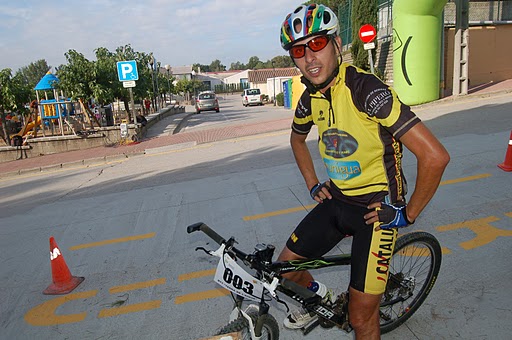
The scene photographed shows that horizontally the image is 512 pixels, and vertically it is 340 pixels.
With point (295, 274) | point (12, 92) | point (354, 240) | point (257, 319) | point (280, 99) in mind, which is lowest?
point (257, 319)

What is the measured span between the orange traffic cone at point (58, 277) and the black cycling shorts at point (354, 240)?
2.82m

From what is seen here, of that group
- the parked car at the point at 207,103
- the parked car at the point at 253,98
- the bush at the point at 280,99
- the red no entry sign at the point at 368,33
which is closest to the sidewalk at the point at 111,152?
the red no entry sign at the point at 368,33

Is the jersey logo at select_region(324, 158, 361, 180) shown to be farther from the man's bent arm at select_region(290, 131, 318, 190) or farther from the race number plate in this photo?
the race number plate

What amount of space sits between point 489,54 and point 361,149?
22940mm

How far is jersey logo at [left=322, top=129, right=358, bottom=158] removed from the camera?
2.32m

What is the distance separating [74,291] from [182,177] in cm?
489

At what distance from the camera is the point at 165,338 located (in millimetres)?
3285

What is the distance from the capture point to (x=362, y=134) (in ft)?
7.38

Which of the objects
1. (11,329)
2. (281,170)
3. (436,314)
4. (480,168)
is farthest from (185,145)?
(436,314)

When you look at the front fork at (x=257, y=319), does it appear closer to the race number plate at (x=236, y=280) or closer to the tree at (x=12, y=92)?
the race number plate at (x=236, y=280)

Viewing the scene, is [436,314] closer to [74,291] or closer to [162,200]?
[74,291]

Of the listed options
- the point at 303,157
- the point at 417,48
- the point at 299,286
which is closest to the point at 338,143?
the point at 303,157

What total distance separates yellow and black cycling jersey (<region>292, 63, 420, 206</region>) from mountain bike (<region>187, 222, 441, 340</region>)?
0.57 metres

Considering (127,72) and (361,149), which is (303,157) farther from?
(127,72)
